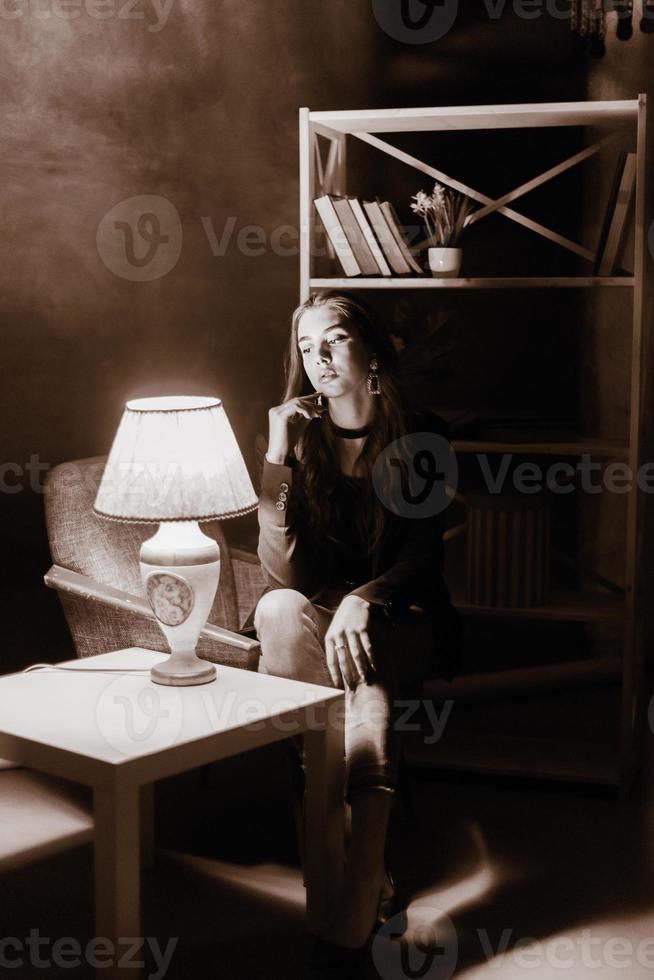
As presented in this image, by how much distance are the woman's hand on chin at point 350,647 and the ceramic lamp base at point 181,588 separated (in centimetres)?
24

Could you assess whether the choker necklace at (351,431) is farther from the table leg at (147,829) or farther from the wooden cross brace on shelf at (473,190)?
the table leg at (147,829)

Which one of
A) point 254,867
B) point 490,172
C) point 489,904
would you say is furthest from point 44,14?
point 489,904

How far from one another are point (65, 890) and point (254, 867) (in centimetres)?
42

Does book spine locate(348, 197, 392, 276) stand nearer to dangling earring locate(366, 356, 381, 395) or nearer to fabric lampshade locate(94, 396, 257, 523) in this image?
dangling earring locate(366, 356, 381, 395)

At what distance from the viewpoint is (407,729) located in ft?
11.4

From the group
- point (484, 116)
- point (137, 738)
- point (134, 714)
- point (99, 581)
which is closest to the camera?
point (137, 738)

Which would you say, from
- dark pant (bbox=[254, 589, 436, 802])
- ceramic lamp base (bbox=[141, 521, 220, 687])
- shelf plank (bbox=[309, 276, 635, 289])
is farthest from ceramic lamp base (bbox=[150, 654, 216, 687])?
shelf plank (bbox=[309, 276, 635, 289])

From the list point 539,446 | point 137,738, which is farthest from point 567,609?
point 137,738

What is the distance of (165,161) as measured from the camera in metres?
3.93

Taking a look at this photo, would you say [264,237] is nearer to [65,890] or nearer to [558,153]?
[558,153]

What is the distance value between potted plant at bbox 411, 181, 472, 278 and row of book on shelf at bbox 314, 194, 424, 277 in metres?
0.06

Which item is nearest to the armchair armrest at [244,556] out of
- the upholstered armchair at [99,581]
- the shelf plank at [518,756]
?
the upholstered armchair at [99,581]

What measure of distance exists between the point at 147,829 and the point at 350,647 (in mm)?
707

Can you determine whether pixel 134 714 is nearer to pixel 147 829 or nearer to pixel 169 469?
pixel 169 469
